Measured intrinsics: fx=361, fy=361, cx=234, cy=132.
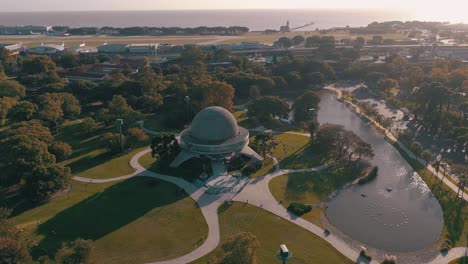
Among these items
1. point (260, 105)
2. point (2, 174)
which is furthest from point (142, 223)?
point (260, 105)

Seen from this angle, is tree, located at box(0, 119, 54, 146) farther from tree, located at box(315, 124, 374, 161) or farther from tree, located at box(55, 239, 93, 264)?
tree, located at box(315, 124, 374, 161)

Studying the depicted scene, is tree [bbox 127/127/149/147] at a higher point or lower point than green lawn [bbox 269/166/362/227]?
higher

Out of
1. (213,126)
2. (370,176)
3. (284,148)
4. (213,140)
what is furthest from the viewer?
(284,148)

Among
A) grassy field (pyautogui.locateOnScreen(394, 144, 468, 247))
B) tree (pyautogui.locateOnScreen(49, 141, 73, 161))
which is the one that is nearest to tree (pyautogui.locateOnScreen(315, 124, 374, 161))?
grassy field (pyautogui.locateOnScreen(394, 144, 468, 247))

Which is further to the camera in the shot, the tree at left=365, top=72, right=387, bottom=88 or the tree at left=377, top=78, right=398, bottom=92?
the tree at left=365, top=72, right=387, bottom=88

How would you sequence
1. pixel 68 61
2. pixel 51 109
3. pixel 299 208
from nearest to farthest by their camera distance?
pixel 299 208
pixel 51 109
pixel 68 61

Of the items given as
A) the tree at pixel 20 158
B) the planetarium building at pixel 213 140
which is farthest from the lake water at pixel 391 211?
the tree at pixel 20 158

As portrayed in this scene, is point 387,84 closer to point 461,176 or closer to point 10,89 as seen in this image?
point 461,176

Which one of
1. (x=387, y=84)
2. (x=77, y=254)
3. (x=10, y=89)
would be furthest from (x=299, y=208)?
(x=10, y=89)

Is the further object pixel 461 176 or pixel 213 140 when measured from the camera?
pixel 213 140
